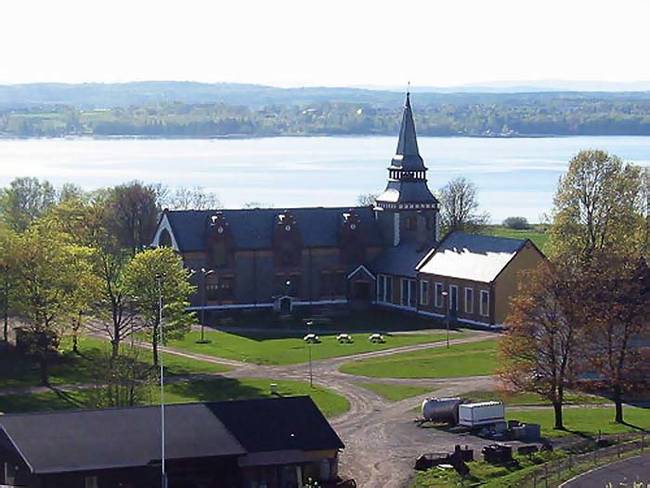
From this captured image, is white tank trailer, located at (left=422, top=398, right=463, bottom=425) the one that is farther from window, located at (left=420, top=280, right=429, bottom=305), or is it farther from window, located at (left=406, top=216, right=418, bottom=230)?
window, located at (left=406, top=216, right=418, bottom=230)

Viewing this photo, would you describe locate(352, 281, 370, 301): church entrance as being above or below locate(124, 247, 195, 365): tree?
below

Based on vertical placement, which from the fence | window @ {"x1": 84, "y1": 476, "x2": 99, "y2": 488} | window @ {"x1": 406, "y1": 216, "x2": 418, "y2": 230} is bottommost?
the fence

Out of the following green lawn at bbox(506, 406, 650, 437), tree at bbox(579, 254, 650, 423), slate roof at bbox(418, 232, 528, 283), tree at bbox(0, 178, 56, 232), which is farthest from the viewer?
tree at bbox(0, 178, 56, 232)

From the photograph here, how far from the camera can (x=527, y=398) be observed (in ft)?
189

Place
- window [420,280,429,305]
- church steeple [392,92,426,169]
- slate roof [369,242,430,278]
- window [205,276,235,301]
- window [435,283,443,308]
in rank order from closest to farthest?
1. window [435,283,443,308]
2. window [420,280,429,305]
3. window [205,276,235,301]
4. slate roof [369,242,430,278]
5. church steeple [392,92,426,169]

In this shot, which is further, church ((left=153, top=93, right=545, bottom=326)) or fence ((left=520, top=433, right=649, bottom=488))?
church ((left=153, top=93, right=545, bottom=326))

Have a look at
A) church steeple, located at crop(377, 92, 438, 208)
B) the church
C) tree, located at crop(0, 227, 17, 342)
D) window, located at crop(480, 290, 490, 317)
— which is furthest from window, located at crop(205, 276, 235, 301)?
tree, located at crop(0, 227, 17, 342)

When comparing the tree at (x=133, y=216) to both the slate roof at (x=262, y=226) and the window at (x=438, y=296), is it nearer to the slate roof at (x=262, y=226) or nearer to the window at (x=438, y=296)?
the slate roof at (x=262, y=226)

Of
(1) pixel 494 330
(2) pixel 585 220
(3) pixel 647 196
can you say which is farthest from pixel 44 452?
(3) pixel 647 196

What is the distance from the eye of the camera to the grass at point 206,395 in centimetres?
5484

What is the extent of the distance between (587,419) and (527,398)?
14.7 ft

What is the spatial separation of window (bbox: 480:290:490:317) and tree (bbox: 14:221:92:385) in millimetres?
22922

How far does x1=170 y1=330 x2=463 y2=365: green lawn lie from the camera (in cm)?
6788

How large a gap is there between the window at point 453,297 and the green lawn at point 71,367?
18.4m
